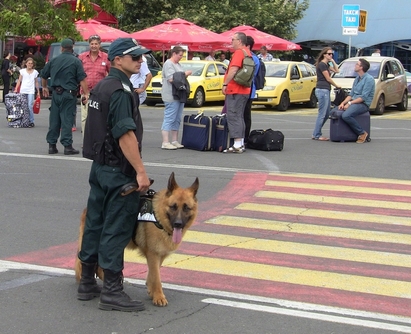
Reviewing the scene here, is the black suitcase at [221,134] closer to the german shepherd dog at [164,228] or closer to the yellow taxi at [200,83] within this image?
the german shepherd dog at [164,228]

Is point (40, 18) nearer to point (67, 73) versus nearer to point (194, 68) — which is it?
point (194, 68)

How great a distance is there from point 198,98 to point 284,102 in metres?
2.91

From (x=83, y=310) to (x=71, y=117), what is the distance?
7.81m

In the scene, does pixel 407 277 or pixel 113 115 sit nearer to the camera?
pixel 113 115

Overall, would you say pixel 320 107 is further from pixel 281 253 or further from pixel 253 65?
pixel 281 253

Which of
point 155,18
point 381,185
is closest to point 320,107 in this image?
point 381,185

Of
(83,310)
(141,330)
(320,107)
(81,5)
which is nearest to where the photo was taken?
(141,330)

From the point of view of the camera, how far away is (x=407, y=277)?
633 centimetres

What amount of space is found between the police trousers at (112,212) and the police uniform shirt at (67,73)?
7.63 m

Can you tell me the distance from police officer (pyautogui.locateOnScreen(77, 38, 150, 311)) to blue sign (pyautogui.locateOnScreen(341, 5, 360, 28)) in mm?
21665

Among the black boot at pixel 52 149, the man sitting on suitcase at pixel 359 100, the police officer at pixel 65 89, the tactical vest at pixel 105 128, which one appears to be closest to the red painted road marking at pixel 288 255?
the tactical vest at pixel 105 128

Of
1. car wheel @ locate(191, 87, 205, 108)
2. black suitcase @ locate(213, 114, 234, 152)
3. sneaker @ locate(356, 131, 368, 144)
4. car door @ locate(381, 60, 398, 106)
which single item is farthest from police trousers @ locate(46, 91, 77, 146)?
A: car door @ locate(381, 60, 398, 106)

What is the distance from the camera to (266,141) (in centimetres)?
1378

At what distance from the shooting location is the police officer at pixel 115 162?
5.02 metres
